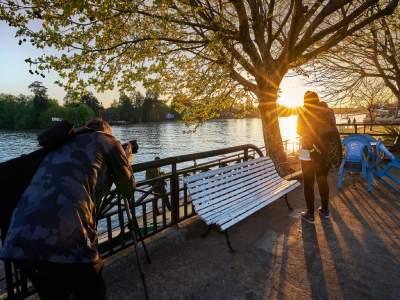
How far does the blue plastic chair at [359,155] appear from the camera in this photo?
6.79 meters

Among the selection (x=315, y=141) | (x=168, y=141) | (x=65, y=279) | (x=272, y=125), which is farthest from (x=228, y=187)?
(x=168, y=141)

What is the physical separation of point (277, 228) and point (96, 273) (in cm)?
343

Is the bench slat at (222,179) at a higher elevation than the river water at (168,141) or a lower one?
higher

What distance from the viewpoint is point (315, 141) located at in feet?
15.3

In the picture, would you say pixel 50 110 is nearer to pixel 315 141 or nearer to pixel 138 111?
pixel 138 111

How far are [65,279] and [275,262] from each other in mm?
2644

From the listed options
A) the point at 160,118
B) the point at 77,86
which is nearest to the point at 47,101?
the point at 160,118

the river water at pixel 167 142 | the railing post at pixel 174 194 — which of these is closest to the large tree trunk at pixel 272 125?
the railing post at pixel 174 194

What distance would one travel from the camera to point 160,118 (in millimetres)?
142750

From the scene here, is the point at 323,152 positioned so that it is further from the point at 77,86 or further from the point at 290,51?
the point at 77,86

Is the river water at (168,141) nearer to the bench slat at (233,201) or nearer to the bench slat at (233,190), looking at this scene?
the bench slat at (233,190)

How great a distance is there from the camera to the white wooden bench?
386 centimetres

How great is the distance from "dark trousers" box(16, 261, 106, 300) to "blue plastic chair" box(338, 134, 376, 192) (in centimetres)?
660

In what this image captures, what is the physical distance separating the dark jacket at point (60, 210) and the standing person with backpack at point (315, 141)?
3749 mm
